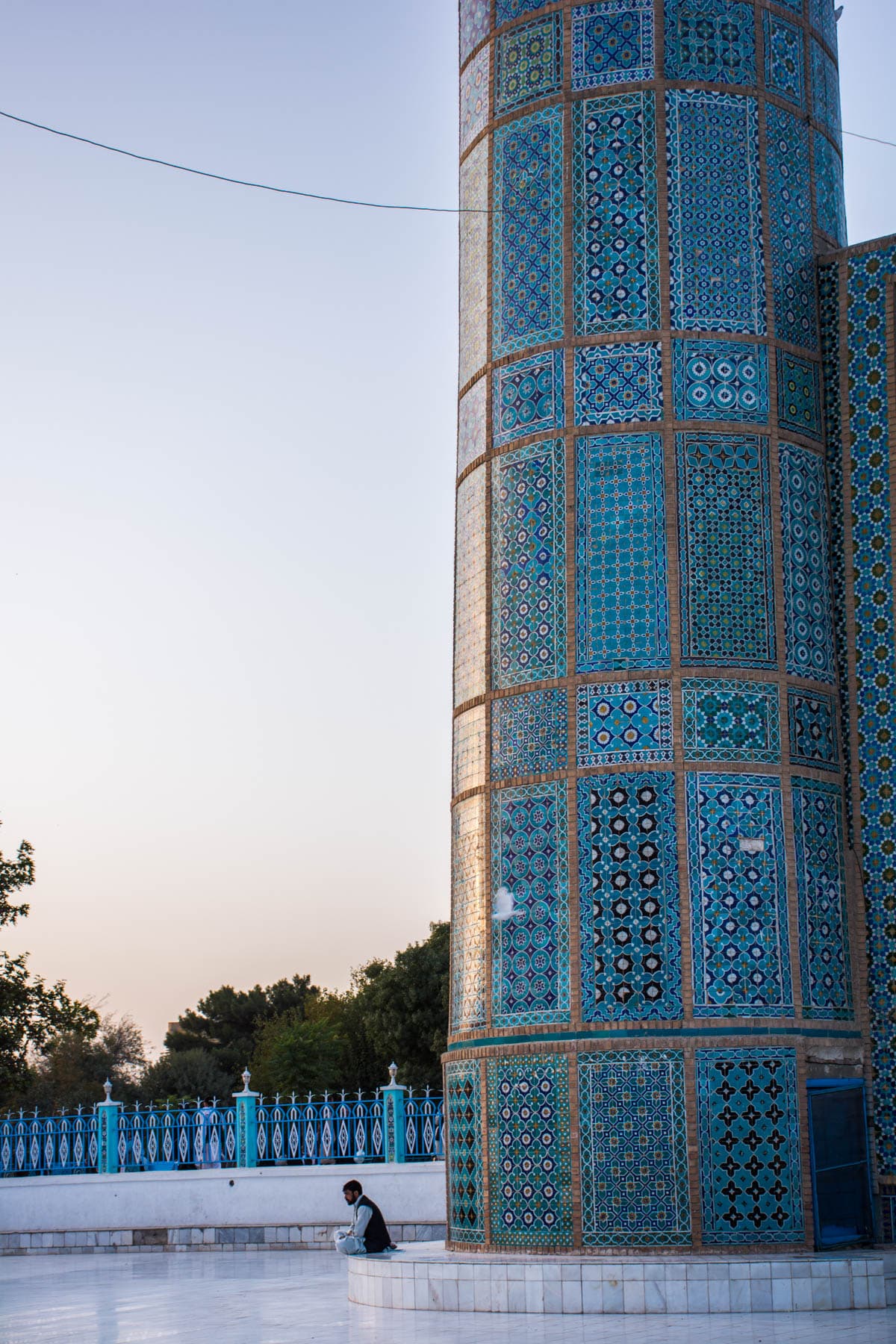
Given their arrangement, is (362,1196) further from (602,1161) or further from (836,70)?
(836,70)

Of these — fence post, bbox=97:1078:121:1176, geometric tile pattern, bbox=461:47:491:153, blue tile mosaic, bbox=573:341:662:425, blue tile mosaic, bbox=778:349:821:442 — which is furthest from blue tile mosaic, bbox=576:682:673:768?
fence post, bbox=97:1078:121:1176

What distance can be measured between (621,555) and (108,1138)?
7707 mm

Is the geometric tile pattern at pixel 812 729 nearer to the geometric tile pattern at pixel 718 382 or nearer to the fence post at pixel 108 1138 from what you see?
the geometric tile pattern at pixel 718 382

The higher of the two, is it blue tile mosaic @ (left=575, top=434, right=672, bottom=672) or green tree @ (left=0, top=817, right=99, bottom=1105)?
blue tile mosaic @ (left=575, top=434, right=672, bottom=672)

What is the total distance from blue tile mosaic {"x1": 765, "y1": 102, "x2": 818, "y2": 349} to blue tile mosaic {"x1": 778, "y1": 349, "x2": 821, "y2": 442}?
0.37 feet

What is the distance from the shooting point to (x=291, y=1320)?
730cm

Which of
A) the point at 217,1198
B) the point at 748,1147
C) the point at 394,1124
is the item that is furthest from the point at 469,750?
the point at 217,1198

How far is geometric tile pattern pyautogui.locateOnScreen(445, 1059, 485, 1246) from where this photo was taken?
823 centimetres

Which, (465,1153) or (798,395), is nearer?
(465,1153)

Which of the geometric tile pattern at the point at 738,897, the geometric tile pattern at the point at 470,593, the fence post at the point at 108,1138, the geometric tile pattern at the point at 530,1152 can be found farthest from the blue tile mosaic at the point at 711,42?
the fence post at the point at 108,1138

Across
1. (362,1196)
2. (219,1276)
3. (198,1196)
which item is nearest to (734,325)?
(362,1196)

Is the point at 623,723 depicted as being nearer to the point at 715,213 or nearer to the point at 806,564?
the point at 806,564

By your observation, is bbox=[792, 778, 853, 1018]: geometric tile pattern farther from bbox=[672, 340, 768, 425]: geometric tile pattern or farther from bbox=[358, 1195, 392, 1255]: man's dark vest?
bbox=[358, 1195, 392, 1255]: man's dark vest

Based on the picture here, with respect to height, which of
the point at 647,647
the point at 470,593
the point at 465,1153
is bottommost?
the point at 465,1153
